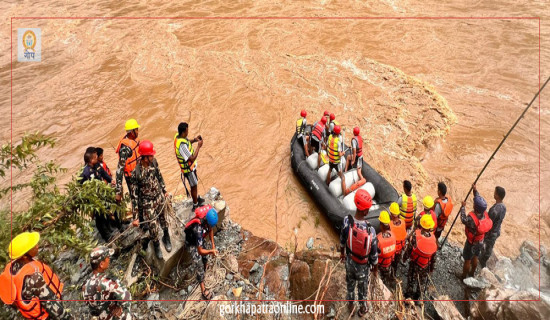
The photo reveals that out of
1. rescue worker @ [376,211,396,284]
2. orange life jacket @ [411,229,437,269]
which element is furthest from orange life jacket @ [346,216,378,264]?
orange life jacket @ [411,229,437,269]

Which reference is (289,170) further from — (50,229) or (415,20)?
(415,20)

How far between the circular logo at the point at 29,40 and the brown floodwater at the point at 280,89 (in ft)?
1.83

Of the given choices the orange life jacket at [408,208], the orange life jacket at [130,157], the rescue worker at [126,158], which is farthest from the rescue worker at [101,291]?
the orange life jacket at [408,208]

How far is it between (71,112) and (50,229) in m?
8.14

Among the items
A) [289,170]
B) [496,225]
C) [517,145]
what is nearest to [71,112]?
[289,170]

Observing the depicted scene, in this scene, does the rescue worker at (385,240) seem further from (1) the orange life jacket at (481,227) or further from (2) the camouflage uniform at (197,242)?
(2) the camouflage uniform at (197,242)

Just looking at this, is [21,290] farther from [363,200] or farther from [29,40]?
[29,40]

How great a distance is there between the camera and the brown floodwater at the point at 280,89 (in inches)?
303

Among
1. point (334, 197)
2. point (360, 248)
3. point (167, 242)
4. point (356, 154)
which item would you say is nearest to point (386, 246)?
point (360, 248)

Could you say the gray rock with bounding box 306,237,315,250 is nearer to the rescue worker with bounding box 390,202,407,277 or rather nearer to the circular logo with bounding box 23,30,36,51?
the rescue worker with bounding box 390,202,407,277

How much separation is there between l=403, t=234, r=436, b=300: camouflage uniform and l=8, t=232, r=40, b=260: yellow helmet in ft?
14.7

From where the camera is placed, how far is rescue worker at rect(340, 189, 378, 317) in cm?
340

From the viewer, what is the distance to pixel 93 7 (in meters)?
17.2

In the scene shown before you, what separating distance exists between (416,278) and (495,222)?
157cm
